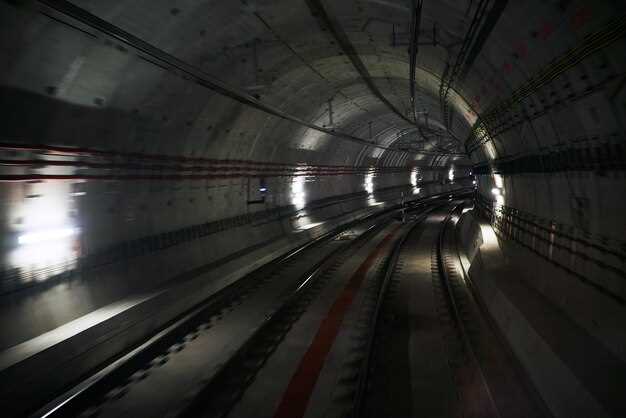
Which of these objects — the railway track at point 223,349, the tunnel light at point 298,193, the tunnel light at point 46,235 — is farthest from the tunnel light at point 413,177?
the tunnel light at point 46,235

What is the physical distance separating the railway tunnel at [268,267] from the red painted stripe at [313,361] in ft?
0.12

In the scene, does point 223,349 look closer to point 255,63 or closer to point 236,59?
point 255,63

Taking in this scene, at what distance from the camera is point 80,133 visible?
7.38 m

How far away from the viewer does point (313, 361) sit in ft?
21.4

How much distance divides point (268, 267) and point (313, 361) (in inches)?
261

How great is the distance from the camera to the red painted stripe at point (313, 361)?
523 cm

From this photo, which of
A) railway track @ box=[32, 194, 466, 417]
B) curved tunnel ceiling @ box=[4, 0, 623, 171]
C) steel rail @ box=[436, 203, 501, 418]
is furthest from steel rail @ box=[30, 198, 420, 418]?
curved tunnel ceiling @ box=[4, 0, 623, 171]

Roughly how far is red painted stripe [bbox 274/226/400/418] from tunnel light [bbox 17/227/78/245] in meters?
4.29

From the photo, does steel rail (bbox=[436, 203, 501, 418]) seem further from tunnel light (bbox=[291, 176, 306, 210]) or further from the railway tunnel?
tunnel light (bbox=[291, 176, 306, 210])

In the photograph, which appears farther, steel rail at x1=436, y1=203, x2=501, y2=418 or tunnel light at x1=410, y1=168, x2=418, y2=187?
tunnel light at x1=410, y1=168, x2=418, y2=187

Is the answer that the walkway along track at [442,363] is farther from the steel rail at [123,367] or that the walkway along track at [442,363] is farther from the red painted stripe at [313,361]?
the steel rail at [123,367]

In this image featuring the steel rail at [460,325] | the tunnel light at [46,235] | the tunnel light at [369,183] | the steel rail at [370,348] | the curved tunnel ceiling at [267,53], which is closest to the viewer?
the steel rail at [370,348]

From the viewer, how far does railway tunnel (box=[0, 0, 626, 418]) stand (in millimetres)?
5168

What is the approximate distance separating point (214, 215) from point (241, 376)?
23.9ft
